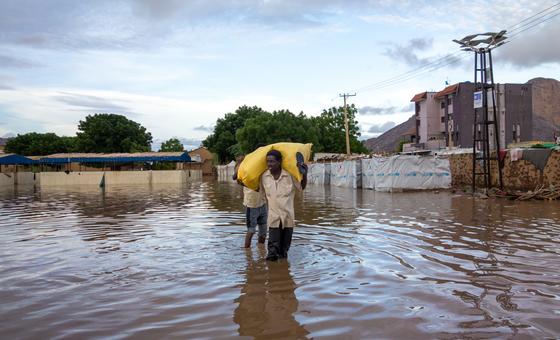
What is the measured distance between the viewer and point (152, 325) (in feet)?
12.0

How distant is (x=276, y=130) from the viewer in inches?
1773

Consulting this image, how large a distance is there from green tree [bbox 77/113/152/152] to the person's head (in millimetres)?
56507

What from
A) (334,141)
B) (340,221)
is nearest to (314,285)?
(340,221)

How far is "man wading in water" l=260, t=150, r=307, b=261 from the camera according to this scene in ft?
18.4

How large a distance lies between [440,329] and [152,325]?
7.38 feet

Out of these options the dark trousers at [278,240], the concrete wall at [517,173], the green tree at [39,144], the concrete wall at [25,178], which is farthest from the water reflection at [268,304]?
the green tree at [39,144]

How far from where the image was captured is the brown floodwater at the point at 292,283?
3.58 meters

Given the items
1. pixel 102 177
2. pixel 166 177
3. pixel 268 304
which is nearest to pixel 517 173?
pixel 268 304

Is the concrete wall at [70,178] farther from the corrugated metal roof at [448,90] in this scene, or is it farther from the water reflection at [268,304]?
the corrugated metal roof at [448,90]

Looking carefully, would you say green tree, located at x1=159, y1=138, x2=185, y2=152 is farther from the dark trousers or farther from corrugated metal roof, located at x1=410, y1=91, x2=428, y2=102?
the dark trousers

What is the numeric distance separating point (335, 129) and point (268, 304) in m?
51.5

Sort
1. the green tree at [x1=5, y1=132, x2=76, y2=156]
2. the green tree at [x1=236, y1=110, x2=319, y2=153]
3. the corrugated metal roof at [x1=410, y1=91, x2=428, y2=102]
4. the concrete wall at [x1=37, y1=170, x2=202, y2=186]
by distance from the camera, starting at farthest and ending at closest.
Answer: the green tree at [x1=5, y1=132, x2=76, y2=156]
the corrugated metal roof at [x1=410, y1=91, x2=428, y2=102]
the green tree at [x1=236, y1=110, x2=319, y2=153]
the concrete wall at [x1=37, y1=170, x2=202, y2=186]

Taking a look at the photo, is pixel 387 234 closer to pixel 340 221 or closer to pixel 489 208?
pixel 340 221

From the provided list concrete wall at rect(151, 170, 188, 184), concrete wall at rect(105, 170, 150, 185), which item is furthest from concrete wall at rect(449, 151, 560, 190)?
concrete wall at rect(105, 170, 150, 185)
